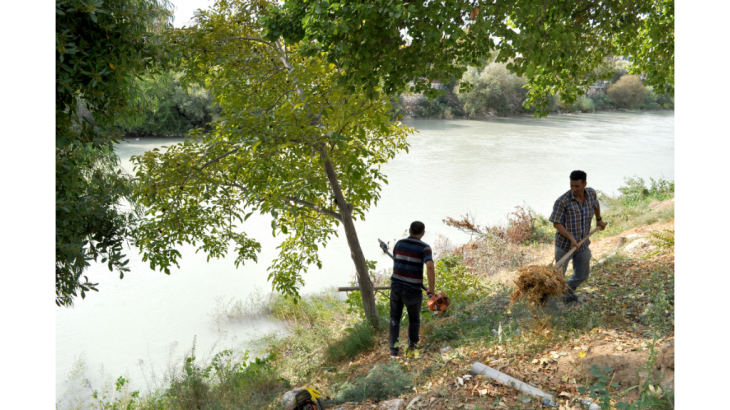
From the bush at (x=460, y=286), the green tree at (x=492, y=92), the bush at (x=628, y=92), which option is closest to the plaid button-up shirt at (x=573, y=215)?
the bush at (x=460, y=286)

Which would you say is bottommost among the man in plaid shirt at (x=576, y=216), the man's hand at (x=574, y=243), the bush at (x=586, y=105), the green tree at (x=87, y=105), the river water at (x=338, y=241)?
the river water at (x=338, y=241)

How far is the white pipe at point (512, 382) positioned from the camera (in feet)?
10.5

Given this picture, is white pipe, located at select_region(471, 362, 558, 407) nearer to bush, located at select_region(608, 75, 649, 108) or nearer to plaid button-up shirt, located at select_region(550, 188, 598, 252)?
plaid button-up shirt, located at select_region(550, 188, 598, 252)

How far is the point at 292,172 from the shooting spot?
17.5 feet

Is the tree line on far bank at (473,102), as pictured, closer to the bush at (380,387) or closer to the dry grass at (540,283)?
the bush at (380,387)

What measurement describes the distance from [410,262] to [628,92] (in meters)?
58.0

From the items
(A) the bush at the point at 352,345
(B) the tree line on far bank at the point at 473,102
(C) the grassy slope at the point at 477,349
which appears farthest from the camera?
(B) the tree line on far bank at the point at 473,102

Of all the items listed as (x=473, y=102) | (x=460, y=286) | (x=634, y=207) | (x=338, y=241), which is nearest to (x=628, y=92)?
(x=473, y=102)

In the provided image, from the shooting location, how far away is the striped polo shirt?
4792 millimetres

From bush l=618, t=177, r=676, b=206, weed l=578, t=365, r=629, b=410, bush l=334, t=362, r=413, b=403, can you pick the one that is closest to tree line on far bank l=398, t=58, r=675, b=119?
bush l=618, t=177, r=676, b=206

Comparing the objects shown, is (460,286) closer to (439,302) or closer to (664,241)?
(439,302)

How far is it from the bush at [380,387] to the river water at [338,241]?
5054 mm
